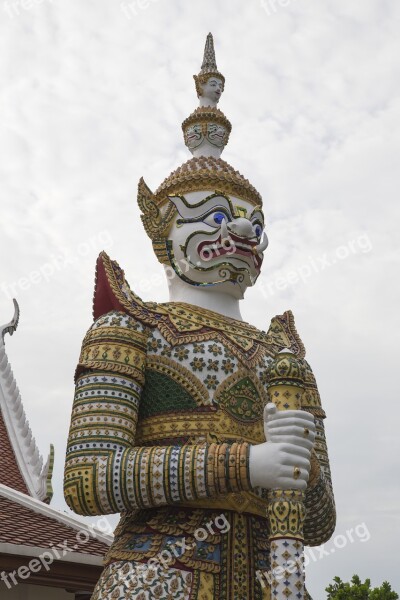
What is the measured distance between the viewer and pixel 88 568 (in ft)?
21.0

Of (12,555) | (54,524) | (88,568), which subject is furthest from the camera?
(54,524)

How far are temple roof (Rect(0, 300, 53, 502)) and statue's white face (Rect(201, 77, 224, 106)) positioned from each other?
164 inches

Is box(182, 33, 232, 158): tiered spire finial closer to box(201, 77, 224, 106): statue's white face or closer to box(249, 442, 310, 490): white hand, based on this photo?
box(201, 77, 224, 106): statue's white face

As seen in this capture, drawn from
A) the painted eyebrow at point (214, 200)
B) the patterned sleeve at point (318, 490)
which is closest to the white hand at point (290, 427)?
the patterned sleeve at point (318, 490)

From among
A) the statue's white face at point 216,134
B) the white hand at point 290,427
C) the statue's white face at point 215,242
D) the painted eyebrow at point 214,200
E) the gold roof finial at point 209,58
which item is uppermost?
the gold roof finial at point 209,58

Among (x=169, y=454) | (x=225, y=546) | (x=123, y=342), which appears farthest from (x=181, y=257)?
(x=225, y=546)

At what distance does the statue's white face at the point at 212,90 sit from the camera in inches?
233

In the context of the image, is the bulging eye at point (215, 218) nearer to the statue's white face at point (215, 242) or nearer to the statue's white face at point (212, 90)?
the statue's white face at point (215, 242)

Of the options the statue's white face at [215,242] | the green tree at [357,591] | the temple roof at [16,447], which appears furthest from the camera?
the green tree at [357,591]

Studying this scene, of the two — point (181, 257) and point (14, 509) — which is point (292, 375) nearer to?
point (181, 257)

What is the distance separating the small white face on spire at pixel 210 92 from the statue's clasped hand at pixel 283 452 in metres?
2.86

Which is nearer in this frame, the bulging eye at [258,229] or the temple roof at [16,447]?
the bulging eye at [258,229]

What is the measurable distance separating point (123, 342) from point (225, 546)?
1283mm

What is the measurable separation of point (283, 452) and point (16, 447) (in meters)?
5.59
